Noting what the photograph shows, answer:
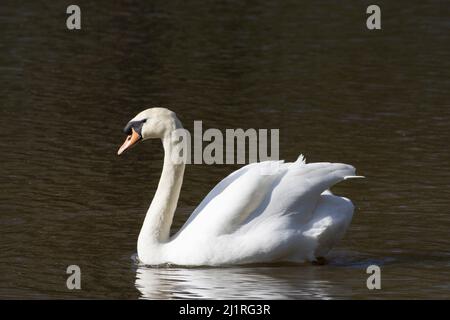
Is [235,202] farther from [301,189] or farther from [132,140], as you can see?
[132,140]

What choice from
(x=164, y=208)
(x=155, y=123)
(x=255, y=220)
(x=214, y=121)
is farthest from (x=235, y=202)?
(x=214, y=121)

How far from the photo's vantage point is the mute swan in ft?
32.2

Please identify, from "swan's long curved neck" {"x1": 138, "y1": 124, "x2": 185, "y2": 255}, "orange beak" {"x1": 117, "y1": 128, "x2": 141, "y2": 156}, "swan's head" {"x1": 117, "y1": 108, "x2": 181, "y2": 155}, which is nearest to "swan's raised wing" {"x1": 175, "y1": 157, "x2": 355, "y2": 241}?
"swan's long curved neck" {"x1": 138, "y1": 124, "x2": 185, "y2": 255}

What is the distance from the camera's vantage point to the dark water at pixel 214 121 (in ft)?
32.3

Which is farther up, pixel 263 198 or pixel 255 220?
pixel 263 198

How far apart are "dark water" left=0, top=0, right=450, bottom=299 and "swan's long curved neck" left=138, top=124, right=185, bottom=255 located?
284mm

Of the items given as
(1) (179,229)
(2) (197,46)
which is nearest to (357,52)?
(2) (197,46)

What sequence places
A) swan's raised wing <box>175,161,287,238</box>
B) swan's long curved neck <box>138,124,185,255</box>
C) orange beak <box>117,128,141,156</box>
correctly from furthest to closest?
orange beak <box>117,128,141,156</box>
swan's long curved neck <box>138,124,185,255</box>
swan's raised wing <box>175,161,287,238</box>

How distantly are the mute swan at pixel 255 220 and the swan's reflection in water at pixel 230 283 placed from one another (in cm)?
13

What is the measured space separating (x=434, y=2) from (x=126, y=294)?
48.1 ft

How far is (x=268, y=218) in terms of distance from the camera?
9898 millimetres

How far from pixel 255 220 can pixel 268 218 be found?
0.11 meters

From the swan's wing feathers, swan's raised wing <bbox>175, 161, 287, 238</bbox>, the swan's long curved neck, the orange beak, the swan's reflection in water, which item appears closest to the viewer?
the swan's reflection in water

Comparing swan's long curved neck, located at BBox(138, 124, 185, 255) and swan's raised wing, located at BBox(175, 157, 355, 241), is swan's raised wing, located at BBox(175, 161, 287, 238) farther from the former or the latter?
swan's long curved neck, located at BBox(138, 124, 185, 255)
